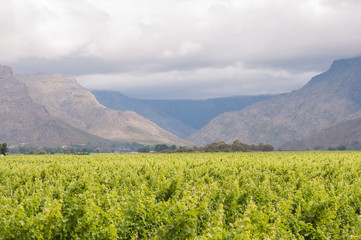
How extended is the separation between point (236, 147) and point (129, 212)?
538 ft

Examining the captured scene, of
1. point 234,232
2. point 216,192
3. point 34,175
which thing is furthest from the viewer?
point 34,175

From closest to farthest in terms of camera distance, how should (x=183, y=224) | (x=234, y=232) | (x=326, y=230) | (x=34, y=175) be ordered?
1. (x=234, y=232)
2. (x=183, y=224)
3. (x=326, y=230)
4. (x=34, y=175)

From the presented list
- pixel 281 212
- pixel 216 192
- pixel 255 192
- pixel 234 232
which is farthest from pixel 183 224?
pixel 255 192

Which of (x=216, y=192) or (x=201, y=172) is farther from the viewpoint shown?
(x=201, y=172)

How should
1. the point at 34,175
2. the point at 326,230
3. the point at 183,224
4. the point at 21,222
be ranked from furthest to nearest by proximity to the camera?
1. the point at 34,175
2. the point at 326,230
3. the point at 183,224
4. the point at 21,222

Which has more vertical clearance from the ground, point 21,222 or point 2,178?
point 21,222

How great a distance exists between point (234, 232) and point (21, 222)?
6.93m

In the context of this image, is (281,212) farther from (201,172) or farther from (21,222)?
(201,172)

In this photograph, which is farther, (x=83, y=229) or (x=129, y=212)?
(x=129, y=212)

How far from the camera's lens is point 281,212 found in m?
16.4

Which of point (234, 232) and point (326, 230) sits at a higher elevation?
point (234, 232)

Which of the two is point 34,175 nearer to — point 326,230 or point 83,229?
point 83,229

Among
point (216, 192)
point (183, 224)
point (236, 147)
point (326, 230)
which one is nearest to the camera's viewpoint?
point (183, 224)

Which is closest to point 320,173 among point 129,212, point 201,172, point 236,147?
point 201,172
